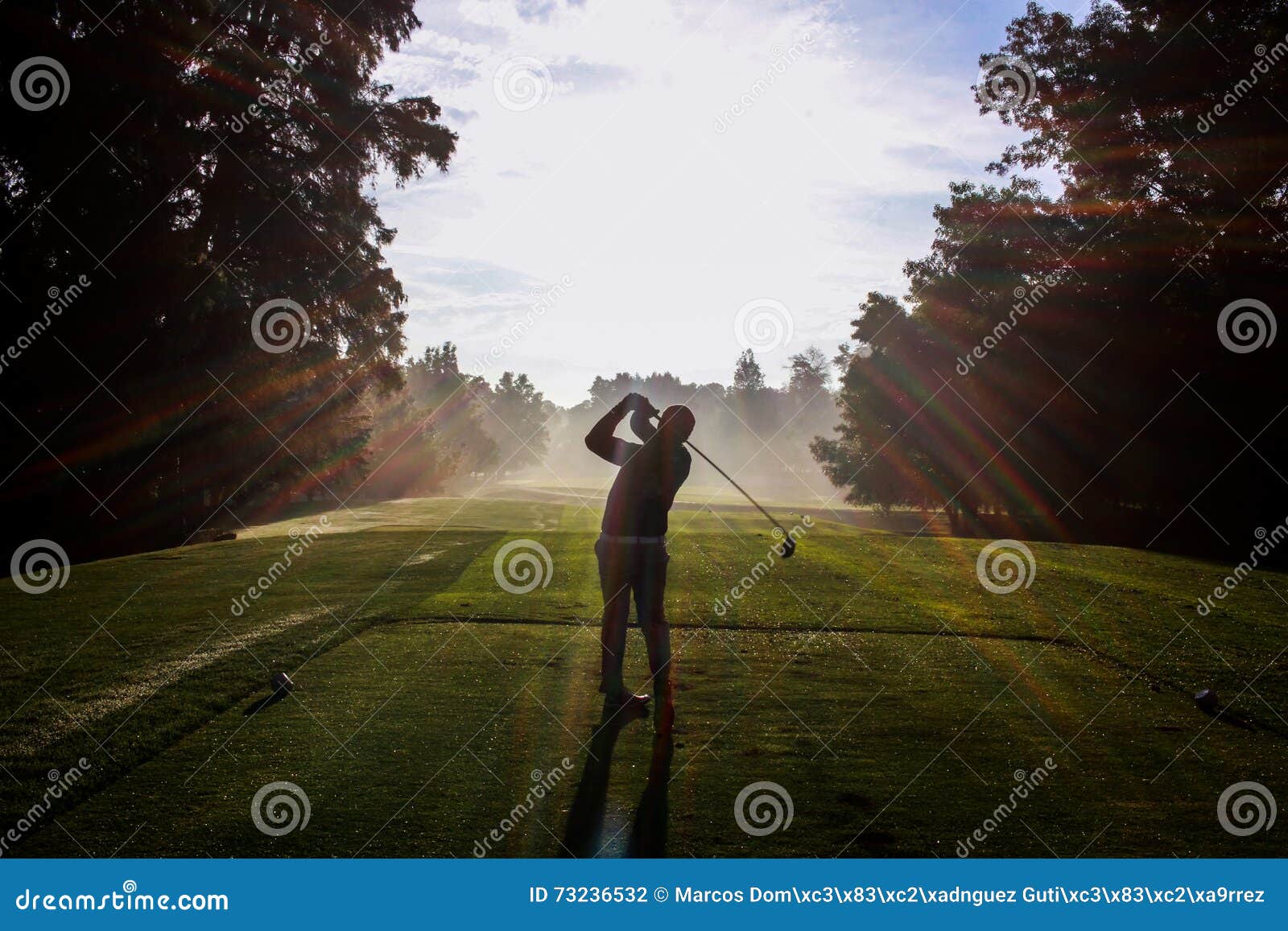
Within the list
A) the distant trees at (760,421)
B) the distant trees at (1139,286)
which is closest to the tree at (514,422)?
the distant trees at (760,421)

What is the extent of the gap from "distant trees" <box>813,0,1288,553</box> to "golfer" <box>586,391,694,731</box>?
909 inches

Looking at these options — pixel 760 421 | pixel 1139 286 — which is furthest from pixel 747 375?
pixel 1139 286

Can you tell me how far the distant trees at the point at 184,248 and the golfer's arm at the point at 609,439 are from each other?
58.8 ft

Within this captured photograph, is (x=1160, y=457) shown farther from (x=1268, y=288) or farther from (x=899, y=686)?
(x=899, y=686)

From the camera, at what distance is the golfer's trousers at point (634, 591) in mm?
6750

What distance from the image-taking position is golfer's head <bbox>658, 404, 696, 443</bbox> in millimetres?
6671

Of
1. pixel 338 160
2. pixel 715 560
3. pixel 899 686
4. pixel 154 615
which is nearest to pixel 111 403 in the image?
pixel 338 160

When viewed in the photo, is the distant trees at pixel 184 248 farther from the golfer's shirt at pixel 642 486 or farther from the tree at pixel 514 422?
the tree at pixel 514 422

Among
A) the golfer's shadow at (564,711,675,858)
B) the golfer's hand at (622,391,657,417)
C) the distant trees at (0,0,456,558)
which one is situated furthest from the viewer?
the distant trees at (0,0,456,558)

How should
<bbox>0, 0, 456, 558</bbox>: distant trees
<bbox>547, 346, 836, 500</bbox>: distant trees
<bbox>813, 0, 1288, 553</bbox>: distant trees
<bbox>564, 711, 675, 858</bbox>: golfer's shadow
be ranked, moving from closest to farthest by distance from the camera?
<bbox>564, 711, 675, 858</bbox>: golfer's shadow < <bbox>0, 0, 456, 558</bbox>: distant trees < <bbox>813, 0, 1288, 553</bbox>: distant trees < <bbox>547, 346, 836, 500</bbox>: distant trees

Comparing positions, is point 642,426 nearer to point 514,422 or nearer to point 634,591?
point 634,591

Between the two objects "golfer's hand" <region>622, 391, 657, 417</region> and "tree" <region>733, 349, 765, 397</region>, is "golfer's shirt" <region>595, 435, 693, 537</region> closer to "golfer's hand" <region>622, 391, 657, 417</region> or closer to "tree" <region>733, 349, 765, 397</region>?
"golfer's hand" <region>622, 391, 657, 417</region>

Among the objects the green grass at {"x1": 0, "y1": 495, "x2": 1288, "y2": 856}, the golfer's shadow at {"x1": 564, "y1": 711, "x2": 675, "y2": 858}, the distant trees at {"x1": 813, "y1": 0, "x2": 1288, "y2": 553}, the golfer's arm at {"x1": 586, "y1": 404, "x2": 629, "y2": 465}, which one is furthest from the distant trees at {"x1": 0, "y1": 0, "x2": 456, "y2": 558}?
the distant trees at {"x1": 813, "y1": 0, "x2": 1288, "y2": 553}

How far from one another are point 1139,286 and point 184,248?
29114mm
